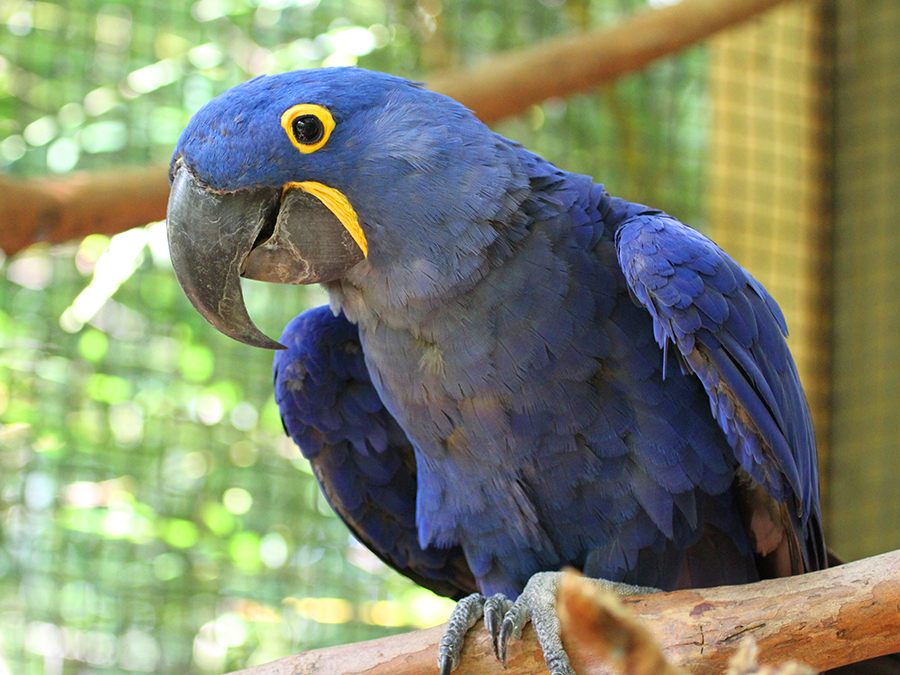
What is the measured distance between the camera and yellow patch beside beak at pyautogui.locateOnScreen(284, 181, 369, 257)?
4.53 feet

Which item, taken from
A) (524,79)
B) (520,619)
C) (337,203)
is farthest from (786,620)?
(524,79)

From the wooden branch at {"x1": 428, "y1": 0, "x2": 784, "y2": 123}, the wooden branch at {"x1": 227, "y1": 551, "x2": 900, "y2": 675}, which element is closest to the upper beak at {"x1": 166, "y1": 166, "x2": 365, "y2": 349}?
the wooden branch at {"x1": 227, "y1": 551, "x2": 900, "y2": 675}

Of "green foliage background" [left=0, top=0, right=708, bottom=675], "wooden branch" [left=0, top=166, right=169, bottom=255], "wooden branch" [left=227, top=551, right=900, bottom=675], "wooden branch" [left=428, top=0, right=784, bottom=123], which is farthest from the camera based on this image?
"green foliage background" [left=0, top=0, right=708, bottom=675]

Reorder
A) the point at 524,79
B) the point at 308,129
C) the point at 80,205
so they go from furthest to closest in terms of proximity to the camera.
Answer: the point at 524,79 → the point at 80,205 → the point at 308,129

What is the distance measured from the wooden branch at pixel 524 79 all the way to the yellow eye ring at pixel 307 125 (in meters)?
0.88

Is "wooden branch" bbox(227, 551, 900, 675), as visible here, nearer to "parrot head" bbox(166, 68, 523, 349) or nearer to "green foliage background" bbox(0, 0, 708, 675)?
"parrot head" bbox(166, 68, 523, 349)

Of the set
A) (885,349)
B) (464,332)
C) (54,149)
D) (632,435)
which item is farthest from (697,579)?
(54,149)

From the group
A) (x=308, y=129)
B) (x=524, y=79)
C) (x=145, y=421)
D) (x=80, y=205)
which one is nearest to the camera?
(x=308, y=129)

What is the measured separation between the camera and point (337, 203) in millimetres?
1386

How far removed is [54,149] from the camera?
8.85 feet

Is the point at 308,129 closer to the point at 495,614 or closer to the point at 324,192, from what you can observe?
the point at 324,192

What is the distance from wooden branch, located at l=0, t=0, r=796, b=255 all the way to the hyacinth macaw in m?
0.80

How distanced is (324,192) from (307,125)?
99 millimetres

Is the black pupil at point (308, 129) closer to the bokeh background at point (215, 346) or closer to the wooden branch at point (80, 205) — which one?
the wooden branch at point (80, 205)
